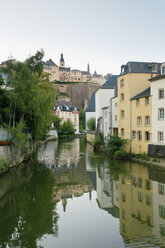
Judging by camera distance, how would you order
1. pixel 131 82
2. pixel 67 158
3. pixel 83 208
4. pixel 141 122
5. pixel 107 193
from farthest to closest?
pixel 67 158
pixel 131 82
pixel 141 122
pixel 107 193
pixel 83 208

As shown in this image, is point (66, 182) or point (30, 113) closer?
point (66, 182)

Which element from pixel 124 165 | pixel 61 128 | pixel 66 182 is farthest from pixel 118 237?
pixel 61 128

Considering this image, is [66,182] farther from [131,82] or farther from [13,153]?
[131,82]

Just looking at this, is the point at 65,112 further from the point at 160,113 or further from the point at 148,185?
the point at 148,185

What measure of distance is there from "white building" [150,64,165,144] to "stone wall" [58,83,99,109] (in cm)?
9692

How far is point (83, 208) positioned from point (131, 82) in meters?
19.4

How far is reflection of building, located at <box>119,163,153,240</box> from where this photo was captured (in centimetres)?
972

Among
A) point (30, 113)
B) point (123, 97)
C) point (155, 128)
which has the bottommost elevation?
point (155, 128)

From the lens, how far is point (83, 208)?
12.8m

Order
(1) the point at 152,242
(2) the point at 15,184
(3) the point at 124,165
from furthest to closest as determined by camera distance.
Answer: (3) the point at 124,165, (2) the point at 15,184, (1) the point at 152,242

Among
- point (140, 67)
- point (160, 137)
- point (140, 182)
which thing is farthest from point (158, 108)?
point (140, 182)

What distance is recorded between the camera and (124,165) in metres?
24.2

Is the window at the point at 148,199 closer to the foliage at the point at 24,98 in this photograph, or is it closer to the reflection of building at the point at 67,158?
the reflection of building at the point at 67,158

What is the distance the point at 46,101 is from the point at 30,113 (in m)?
3.06
